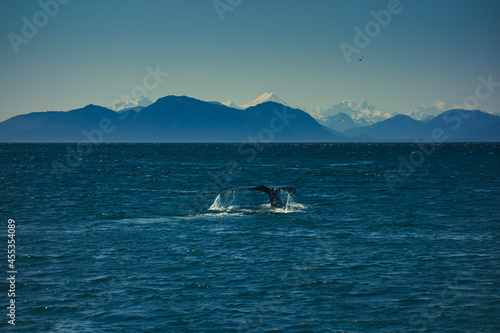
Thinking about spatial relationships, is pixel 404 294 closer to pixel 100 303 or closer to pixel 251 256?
pixel 251 256

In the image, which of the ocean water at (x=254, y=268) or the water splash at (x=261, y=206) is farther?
the water splash at (x=261, y=206)

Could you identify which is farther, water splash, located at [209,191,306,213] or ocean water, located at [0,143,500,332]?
water splash, located at [209,191,306,213]

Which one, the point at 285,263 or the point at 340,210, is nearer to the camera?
the point at 285,263

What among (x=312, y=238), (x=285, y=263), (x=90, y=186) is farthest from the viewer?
(x=90, y=186)

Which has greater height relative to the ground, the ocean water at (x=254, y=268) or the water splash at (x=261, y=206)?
the water splash at (x=261, y=206)

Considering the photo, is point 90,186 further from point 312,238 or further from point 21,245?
point 312,238

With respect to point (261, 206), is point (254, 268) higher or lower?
lower

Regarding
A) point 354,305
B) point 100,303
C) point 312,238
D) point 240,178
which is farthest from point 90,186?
point 354,305

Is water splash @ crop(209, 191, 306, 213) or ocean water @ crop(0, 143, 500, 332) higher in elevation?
water splash @ crop(209, 191, 306, 213)

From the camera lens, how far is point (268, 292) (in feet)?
67.8

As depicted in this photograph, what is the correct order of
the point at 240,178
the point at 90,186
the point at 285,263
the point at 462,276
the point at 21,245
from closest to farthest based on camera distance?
1. the point at 462,276
2. the point at 285,263
3. the point at 21,245
4. the point at 90,186
5. the point at 240,178

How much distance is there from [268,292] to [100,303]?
7257 millimetres

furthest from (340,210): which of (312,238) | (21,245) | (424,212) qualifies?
(21,245)

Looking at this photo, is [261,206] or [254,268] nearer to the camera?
[254,268]
